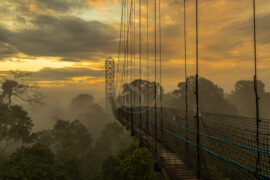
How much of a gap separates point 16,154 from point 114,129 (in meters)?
15.4

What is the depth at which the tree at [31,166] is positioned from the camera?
11123 mm

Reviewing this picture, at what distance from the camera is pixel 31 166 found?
12.2 metres

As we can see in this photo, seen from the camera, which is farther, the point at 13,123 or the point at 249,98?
the point at 249,98

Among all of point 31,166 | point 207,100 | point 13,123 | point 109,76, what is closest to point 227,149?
point 31,166

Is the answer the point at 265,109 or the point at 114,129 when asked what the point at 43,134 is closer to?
the point at 114,129

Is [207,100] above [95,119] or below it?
above

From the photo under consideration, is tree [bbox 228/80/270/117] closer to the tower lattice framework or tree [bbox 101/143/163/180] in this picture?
the tower lattice framework

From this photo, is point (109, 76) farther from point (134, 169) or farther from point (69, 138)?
point (134, 169)

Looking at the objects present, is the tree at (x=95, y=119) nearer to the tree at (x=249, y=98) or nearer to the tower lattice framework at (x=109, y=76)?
the tower lattice framework at (x=109, y=76)

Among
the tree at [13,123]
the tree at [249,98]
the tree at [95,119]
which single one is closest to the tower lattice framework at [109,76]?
the tree at [95,119]

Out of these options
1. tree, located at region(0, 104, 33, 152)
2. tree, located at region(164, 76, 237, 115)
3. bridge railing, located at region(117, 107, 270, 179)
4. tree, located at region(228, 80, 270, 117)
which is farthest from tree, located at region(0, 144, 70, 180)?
tree, located at region(228, 80, 270, 117)

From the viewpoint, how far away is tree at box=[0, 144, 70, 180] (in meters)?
11.1

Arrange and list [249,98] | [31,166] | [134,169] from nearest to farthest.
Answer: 1. [134,169]
2. [31,166]
3. [249,98]

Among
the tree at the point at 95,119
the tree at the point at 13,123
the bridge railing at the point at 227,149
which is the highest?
the bridge railing at the point at 227,149
